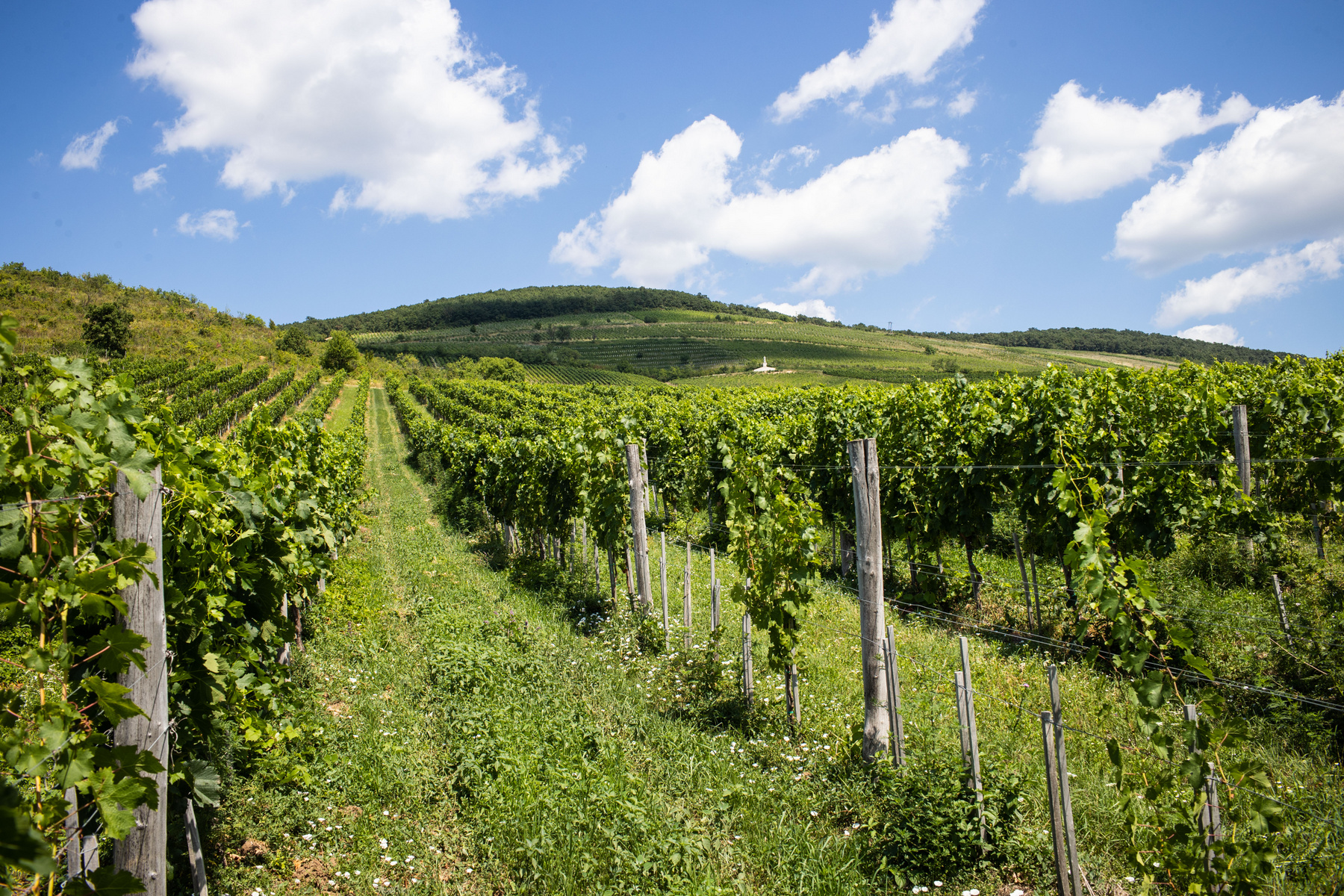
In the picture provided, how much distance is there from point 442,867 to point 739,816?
2.06 m

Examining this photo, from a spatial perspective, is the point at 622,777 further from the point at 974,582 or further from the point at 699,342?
the point at 699,342

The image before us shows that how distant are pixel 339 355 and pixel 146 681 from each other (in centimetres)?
8518

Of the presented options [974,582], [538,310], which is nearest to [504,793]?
[974,582]

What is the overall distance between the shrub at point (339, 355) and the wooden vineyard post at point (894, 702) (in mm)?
82944

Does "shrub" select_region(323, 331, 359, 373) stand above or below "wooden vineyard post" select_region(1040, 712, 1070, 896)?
above

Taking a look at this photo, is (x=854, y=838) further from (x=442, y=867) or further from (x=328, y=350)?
(x=328, y=350)

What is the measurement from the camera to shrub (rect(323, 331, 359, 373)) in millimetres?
Answer: 78125

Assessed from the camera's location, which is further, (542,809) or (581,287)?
(581,287)

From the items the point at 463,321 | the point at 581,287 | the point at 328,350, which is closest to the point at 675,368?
the point at 328,350

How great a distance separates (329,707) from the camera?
6750 mm

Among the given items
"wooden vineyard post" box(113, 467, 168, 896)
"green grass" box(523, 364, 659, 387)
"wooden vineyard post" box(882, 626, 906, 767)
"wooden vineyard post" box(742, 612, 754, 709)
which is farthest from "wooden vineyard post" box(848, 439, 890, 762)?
"green grass" box(523, 364, 659, 387)

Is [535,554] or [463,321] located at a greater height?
[463,321]

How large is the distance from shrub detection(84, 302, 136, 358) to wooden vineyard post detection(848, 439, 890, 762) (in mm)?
67268

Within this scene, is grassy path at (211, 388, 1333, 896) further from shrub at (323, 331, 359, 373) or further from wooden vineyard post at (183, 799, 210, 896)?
shrub at (323, 331, 359, 373)
